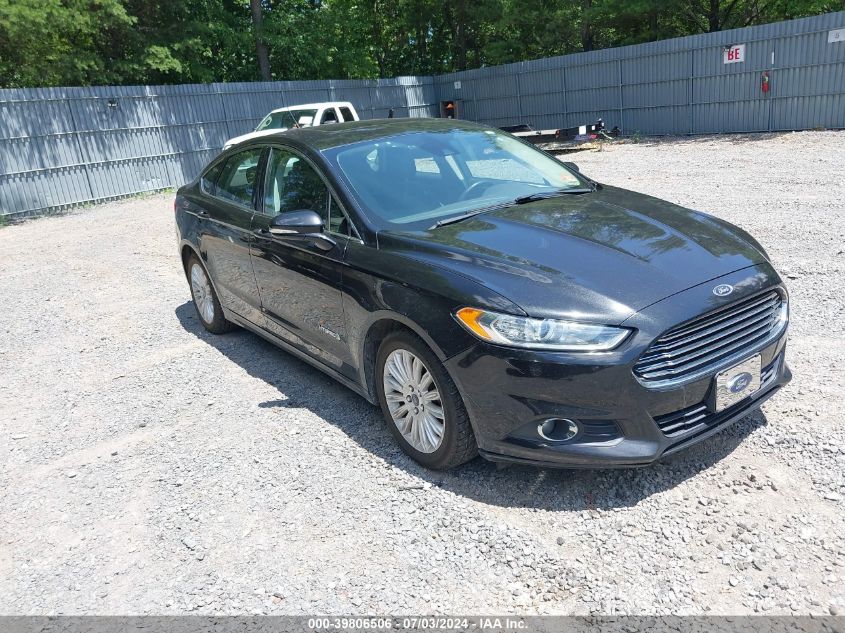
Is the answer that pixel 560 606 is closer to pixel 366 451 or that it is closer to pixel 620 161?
pixel 366 451

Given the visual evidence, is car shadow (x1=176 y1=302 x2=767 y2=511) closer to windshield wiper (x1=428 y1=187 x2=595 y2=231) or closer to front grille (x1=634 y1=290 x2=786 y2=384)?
front grille (x1=634 y1=290 x2=786 y2=384)

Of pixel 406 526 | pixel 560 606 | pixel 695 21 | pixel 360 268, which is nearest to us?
pixel 560 606

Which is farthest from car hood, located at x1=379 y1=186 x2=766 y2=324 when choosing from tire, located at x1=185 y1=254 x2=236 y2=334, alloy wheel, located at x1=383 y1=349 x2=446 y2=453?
tire, located at x1=185 y1=254 x2=236 y2=334

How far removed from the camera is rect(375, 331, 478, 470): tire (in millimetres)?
3178

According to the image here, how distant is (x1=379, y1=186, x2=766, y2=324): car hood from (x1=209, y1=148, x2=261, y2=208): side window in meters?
1.68

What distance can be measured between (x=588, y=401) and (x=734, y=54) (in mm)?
17841

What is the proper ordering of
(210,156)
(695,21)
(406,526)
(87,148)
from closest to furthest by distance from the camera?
(406,526) → (87,148) → (210,156) → (695,21)

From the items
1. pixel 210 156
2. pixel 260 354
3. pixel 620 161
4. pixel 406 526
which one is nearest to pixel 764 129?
pixel 620 161

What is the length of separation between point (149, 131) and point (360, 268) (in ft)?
54.2

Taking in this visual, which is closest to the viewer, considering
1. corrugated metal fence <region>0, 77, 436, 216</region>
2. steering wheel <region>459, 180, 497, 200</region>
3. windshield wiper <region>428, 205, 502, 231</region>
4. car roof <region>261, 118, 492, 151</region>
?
windshield wiper <region>428, 205, 502, 231</region>

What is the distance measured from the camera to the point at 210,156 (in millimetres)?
19453

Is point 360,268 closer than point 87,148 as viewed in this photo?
Yes

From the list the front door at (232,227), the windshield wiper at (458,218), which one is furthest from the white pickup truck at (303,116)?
the windshield wiper at (458,218)

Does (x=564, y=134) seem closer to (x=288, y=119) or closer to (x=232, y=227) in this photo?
(x=288, y=119)
